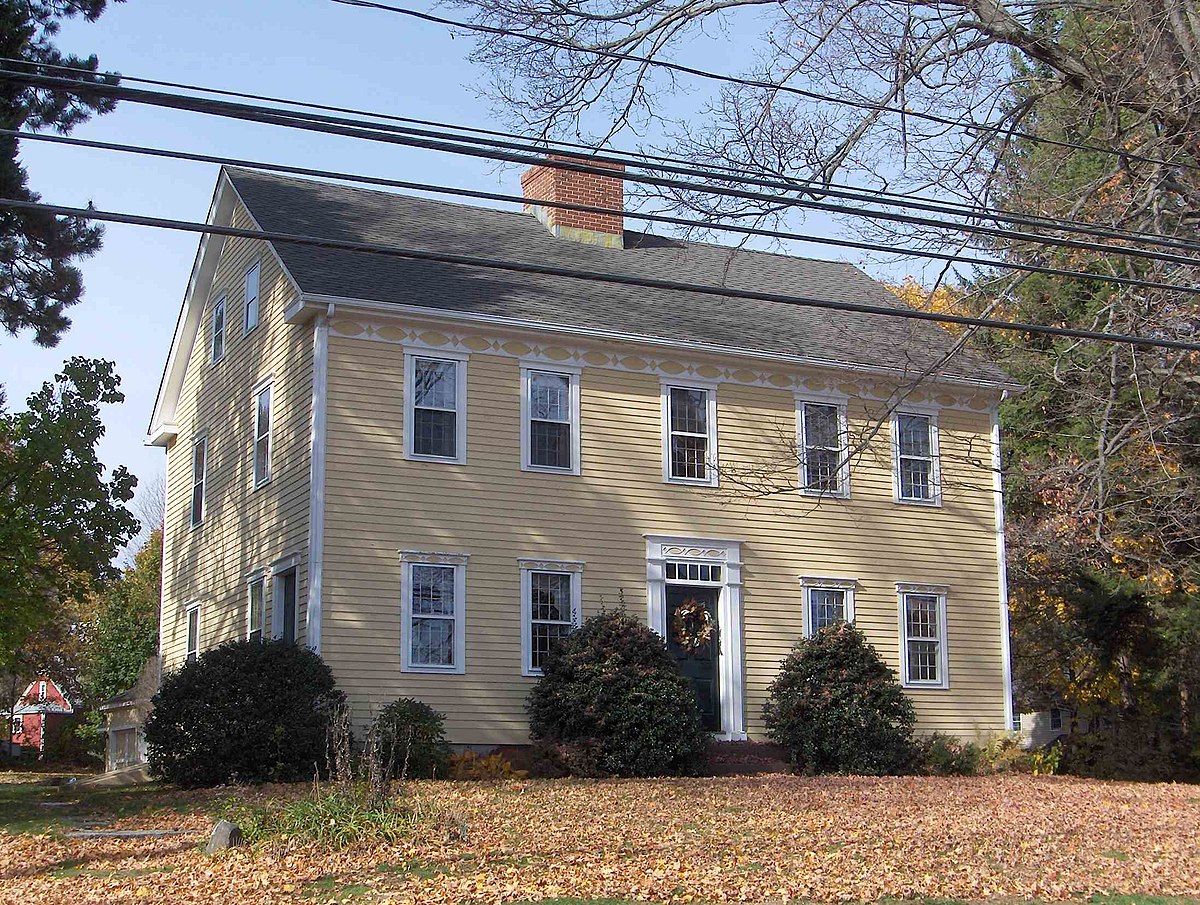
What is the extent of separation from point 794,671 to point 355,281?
8739 mm

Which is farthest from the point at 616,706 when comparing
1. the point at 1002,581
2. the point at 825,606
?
the point at 1002,581

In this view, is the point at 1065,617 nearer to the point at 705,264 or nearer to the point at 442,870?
the point at 705,264

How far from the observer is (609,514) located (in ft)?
69.2

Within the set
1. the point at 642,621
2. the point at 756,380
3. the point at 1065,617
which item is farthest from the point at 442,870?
the point at 1065,617

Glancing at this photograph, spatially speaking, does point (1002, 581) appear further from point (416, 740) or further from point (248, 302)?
point (248, 302)

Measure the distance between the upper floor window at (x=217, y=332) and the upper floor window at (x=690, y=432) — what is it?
845cm

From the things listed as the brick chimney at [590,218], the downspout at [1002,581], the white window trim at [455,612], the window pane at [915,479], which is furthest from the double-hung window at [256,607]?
the downspout at [1002,581]

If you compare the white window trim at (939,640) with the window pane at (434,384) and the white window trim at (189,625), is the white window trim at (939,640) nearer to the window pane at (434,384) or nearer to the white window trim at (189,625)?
the window pane at (434,384)

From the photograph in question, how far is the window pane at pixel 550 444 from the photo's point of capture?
20.8 m

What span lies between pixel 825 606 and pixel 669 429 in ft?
12.9

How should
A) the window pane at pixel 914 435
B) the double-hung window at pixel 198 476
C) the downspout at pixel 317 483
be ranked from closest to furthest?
the downspout at pixel 317 483
the window pane at pixel 914 435
the double-hung window at pixel 198 476

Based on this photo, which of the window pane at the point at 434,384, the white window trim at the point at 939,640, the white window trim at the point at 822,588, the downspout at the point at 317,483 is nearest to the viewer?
the downspout at the point at 317,483

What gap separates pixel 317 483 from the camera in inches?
753

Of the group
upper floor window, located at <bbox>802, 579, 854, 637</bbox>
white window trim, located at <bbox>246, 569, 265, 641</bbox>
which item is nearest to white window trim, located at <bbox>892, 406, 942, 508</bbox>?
upper floor window, located at <bbox>802, 579, 854, 637</bbox>
